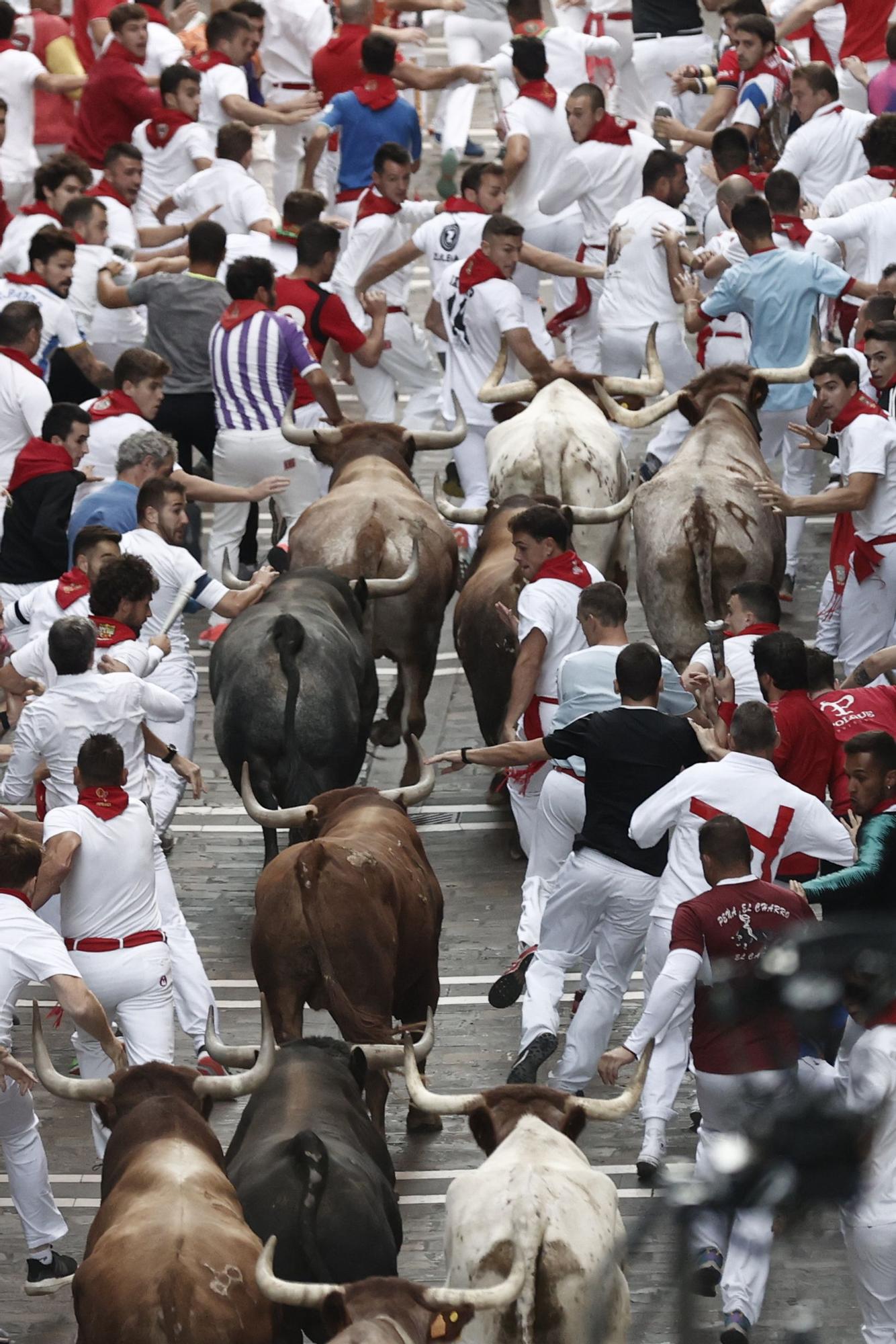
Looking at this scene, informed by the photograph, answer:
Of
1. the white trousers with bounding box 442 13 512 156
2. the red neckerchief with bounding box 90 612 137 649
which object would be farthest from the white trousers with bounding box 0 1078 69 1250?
the white trousers with bounding box 442 13 512 156

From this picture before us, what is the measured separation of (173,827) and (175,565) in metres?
2.52

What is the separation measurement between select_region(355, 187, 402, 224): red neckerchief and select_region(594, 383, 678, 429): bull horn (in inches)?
110

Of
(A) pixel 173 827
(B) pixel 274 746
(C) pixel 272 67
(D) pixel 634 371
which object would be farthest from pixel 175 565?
(C) pixel 272 67

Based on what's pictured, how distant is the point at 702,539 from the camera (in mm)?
11672

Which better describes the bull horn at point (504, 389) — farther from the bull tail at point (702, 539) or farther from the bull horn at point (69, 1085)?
the bull horn at point (69, 1085)

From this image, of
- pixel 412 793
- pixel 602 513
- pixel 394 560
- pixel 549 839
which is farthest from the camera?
pixel 394 560

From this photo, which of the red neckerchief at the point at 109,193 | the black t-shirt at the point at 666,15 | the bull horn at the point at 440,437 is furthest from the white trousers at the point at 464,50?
the bull horn at the point at 440,437

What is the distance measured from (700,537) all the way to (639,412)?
188cm

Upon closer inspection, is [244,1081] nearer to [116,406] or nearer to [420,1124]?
[420,1124]

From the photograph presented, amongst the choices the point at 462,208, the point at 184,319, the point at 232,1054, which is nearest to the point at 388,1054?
the point at 232,1054

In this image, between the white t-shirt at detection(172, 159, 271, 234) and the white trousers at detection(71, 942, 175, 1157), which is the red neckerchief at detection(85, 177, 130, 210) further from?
the white trousers at detection(71, 942, 175, 1157)

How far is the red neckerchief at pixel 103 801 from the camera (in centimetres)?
835

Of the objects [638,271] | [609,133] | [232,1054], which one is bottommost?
[638,271]

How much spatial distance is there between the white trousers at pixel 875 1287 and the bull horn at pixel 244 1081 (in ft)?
6.26
